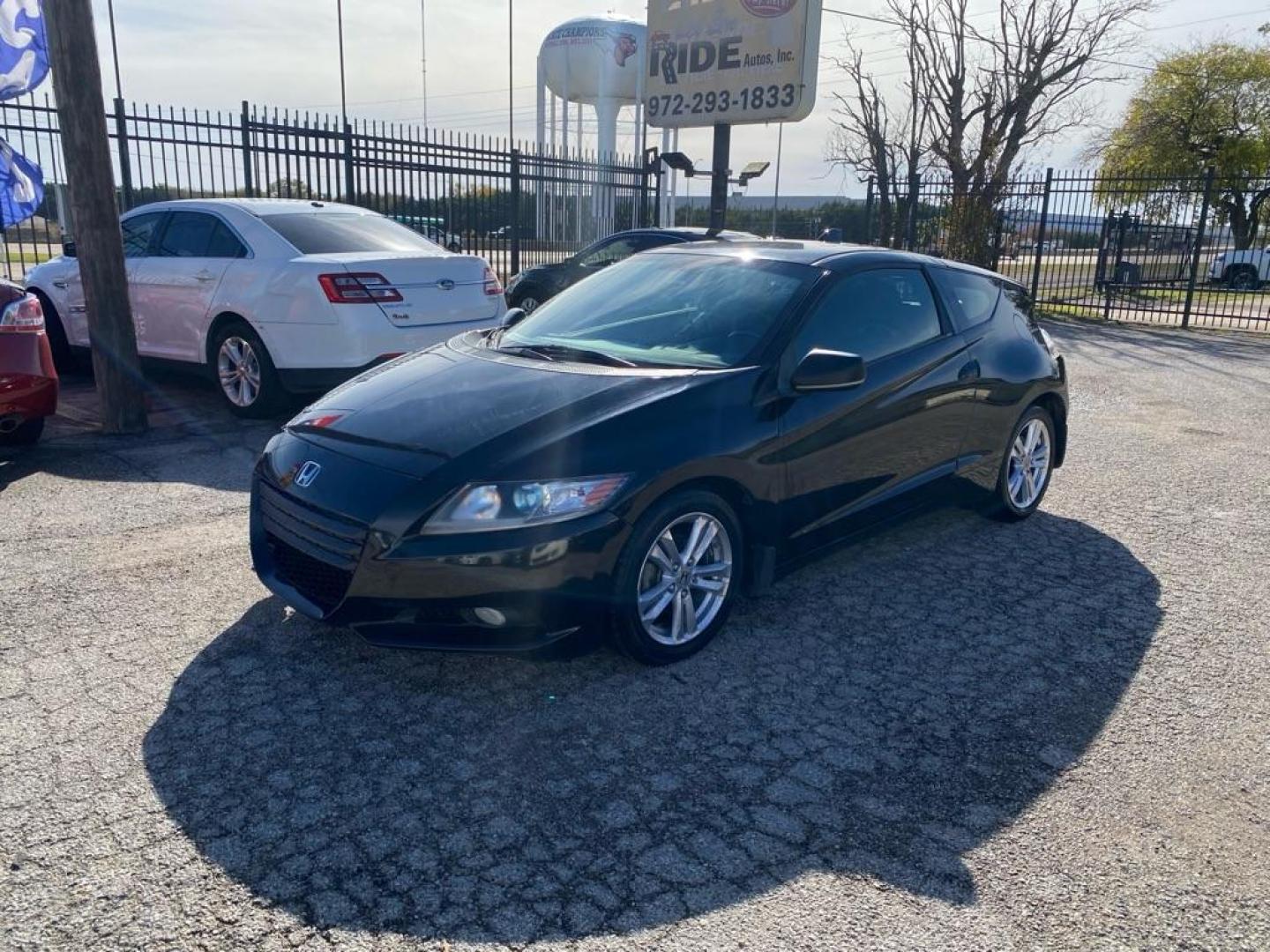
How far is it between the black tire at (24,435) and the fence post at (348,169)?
7.88 metres

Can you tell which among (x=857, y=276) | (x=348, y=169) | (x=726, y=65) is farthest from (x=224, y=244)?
(x=726, y=65)

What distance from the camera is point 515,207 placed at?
618 inches

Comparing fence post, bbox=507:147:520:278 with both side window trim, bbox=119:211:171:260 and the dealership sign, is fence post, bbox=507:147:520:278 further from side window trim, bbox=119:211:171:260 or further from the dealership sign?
side window trim, bbox=119:211:171:260

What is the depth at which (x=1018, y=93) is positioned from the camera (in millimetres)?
21297

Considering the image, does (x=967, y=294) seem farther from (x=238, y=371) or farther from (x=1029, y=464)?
(x=238, y=371)

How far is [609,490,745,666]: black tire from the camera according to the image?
336cm

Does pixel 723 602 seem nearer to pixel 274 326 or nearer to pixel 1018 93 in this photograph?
pixel 274 326

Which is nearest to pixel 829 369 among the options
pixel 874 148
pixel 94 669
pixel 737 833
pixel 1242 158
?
pixel 737 833

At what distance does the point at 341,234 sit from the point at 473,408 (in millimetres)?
4393

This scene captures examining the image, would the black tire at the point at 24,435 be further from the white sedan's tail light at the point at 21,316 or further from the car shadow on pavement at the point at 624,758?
the car shadow on pavement at the point at 624,758

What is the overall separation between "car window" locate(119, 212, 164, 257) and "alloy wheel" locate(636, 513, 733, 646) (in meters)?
6.40

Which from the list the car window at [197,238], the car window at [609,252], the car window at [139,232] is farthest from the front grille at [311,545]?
the car window at [609,252]

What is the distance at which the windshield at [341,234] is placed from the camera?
23.6ft

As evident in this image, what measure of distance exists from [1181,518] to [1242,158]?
1417 inches
